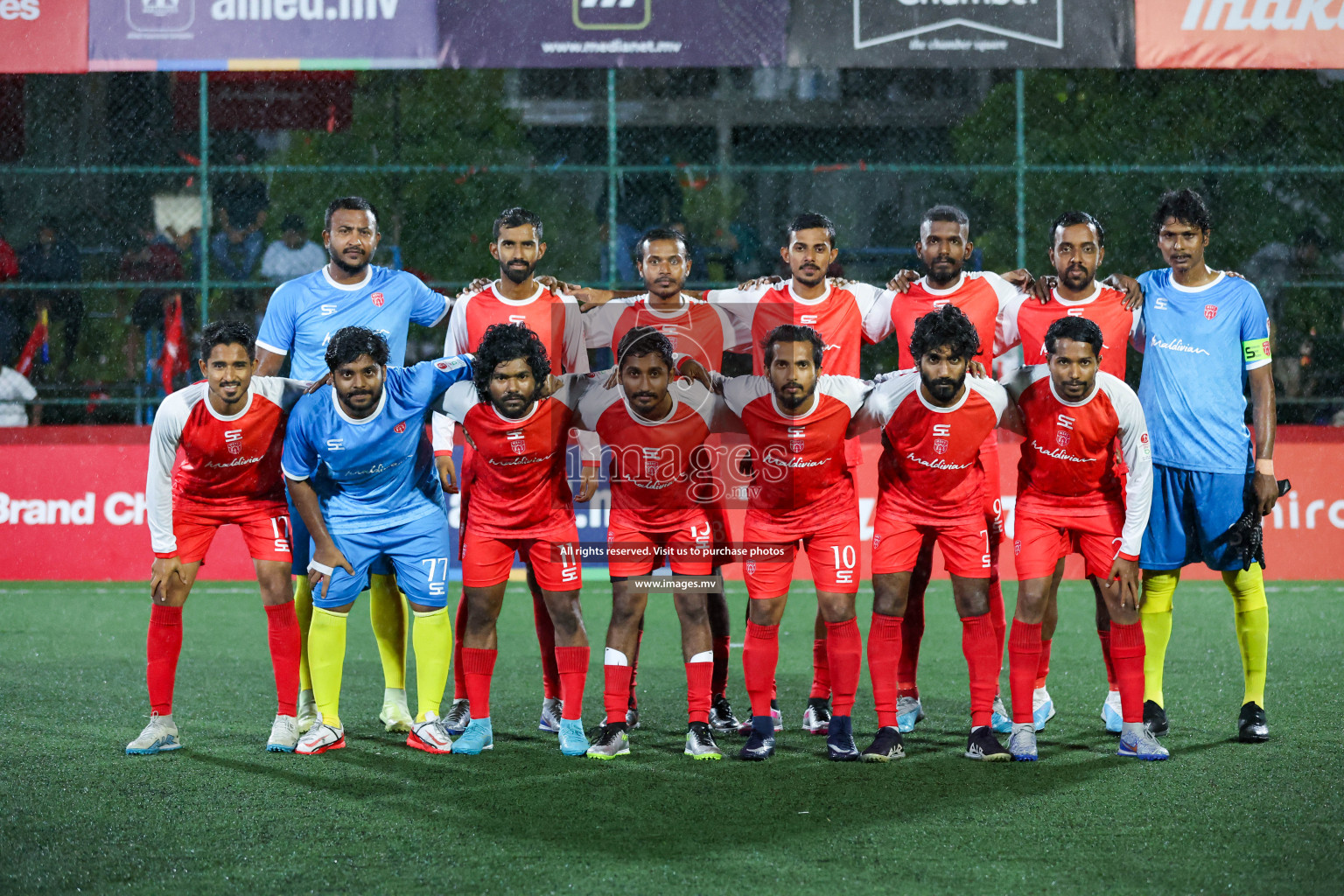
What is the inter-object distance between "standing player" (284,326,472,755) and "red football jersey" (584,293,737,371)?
29.0 inches

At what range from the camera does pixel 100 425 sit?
35.1 ft

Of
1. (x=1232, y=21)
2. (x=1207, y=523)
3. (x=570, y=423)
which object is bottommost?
(x=1207, y=523)

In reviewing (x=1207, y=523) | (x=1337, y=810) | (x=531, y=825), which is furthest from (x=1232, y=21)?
(x=531, y=825)

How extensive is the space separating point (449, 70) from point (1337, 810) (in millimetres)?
12846

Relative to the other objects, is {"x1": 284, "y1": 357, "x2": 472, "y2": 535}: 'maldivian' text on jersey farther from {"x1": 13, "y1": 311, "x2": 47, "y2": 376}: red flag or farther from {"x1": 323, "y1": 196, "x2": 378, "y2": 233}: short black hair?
{"x1": 13, "y1": 311, "x2": 47, "y2": 376}: red flag

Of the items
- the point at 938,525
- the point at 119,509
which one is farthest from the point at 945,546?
the point at 119,509

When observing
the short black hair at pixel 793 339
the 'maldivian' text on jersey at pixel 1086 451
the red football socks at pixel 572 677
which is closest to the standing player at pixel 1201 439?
the 'maldivian' text on jersey at pixel 1086 451

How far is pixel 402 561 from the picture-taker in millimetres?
5328

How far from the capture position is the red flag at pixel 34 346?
1160cm

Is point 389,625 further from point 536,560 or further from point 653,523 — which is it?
point 653,523

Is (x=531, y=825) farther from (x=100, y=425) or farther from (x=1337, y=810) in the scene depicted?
(x=100, y=425)

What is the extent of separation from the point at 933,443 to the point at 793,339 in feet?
2.20

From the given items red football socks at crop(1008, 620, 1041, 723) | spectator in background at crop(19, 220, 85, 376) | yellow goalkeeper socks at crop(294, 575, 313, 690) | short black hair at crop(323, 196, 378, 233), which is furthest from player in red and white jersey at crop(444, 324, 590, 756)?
spectator in background at crop(19, 220, 85, 376)

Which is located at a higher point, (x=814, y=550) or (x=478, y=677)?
(x=814, y=550)
